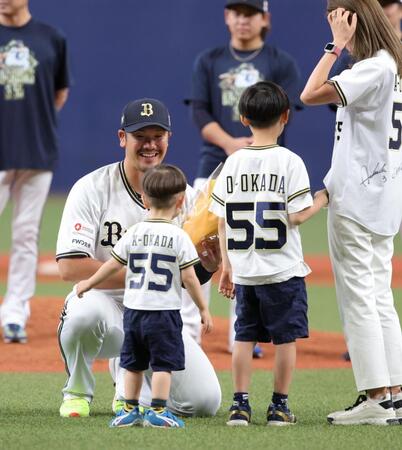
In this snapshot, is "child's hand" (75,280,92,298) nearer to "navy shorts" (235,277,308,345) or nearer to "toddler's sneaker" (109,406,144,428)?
"toddler's sneaker" (109,406,144,428)

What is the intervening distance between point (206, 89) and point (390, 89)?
3.04 m

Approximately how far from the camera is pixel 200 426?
4598 millimetres

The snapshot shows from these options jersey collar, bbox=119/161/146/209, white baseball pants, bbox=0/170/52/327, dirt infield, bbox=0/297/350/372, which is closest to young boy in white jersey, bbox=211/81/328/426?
jersey collar, bbox=119/161/146/209

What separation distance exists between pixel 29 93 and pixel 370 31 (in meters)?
3.71

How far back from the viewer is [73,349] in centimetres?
502

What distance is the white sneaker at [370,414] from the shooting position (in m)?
4.58

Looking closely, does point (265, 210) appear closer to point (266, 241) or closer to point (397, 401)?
point (266, 241)

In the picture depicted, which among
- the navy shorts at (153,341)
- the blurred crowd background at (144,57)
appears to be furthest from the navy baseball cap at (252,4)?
the blurred crowd background at (144,57)

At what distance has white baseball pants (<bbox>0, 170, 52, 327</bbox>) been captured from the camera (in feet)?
25.3

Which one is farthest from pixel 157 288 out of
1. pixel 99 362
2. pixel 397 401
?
pixel 99 362

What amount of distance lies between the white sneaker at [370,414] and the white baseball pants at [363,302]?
8cm

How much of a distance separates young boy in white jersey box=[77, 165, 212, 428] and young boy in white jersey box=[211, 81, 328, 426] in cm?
21

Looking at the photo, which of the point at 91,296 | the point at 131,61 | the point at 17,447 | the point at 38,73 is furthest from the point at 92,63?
the point at 17,447

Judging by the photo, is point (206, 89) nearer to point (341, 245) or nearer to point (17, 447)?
point (341, 245)
